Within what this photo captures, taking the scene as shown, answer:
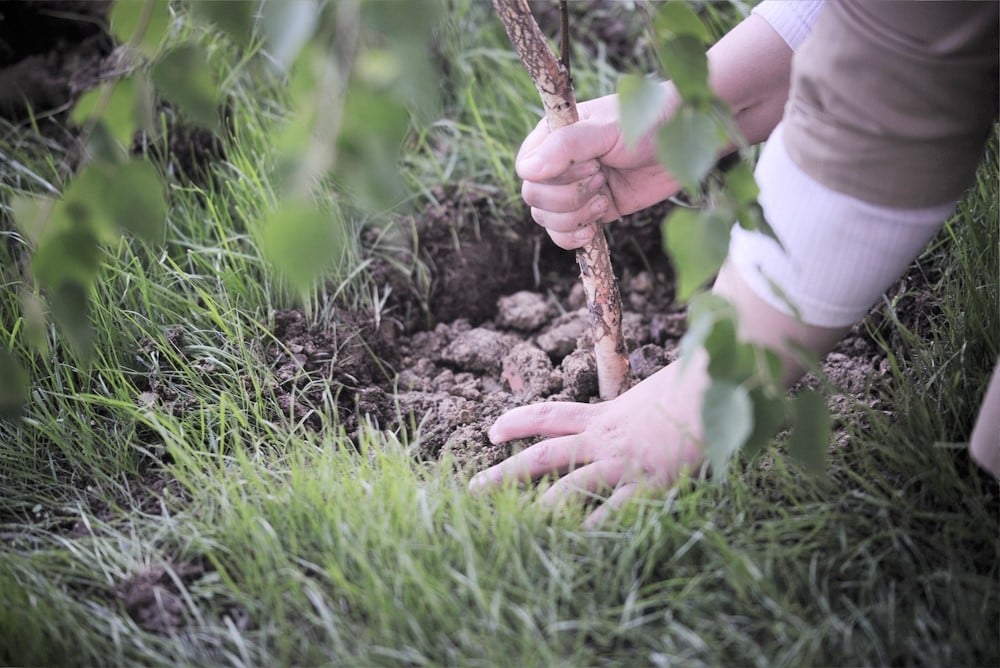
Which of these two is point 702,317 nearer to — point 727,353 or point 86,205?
point 727,353

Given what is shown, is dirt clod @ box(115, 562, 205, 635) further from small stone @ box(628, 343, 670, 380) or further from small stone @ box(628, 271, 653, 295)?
small stone @ box(628, 271, 653, 295)

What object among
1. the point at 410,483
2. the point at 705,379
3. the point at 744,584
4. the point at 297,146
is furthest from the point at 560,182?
the point at 297,146

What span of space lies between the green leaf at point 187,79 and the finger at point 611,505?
2.19 ft

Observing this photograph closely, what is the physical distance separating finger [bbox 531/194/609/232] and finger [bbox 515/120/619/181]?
7cm

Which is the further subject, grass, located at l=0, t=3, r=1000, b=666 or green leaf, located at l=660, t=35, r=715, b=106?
grass, located at l=0, t=3, r=1000, b=666

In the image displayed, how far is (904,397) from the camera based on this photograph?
1320mm

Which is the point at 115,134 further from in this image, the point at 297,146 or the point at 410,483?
the point at 410,483

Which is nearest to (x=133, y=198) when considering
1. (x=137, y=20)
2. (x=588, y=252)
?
(x=137, y=20)

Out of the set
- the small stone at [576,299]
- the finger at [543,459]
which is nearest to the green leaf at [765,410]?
the finger at [543,459]

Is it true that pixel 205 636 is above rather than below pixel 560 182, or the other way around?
below

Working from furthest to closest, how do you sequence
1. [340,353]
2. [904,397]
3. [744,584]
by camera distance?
[340,353], [904,397], [744,584]

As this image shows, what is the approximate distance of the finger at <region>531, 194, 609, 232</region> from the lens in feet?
4.62

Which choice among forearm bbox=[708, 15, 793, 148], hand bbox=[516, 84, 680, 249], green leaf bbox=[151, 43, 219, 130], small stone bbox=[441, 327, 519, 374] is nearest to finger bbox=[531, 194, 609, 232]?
hand bbox=[516, 84, 680, 249]

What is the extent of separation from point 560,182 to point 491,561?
571mm
